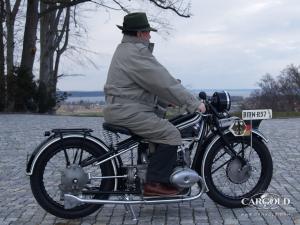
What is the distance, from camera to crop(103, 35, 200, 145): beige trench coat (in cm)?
547

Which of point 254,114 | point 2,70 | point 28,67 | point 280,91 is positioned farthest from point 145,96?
point 280,91

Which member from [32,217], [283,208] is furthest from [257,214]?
[32,217]

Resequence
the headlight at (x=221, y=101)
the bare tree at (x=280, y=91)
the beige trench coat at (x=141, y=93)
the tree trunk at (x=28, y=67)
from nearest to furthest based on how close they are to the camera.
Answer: the beige trench coat at (x=141, y=93) → the headlight at (x=221, y=101) → the tree trunk at (x=28, y=67) → the bare tree at (x=280, y=91)

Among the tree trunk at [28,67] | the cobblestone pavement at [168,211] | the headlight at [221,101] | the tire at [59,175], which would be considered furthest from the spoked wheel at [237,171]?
the tree trunk at [28,67]

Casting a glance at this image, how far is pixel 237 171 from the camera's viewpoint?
6.07 meters

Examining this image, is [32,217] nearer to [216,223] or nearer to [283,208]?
[216,223]

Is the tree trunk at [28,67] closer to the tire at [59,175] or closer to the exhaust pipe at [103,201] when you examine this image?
the tire at [59,175]

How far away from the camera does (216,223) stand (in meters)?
5.57

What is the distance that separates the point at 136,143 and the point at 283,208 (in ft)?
5.25

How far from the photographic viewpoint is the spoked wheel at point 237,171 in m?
5.95

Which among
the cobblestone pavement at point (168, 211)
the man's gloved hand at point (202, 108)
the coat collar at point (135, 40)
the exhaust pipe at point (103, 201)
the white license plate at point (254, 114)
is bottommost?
the cobblestone pavement at point (168, 211)

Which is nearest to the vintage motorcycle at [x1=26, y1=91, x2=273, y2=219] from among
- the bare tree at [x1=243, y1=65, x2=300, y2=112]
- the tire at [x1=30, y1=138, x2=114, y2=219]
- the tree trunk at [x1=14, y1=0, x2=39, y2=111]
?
the tire at [x1=30, y1=138, x2=114, y2=219]

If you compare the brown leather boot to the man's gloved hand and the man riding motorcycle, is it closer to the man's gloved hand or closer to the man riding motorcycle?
the man riding motorcycle

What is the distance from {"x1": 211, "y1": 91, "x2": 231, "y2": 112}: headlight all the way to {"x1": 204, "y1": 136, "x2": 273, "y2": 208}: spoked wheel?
12.0 inches
